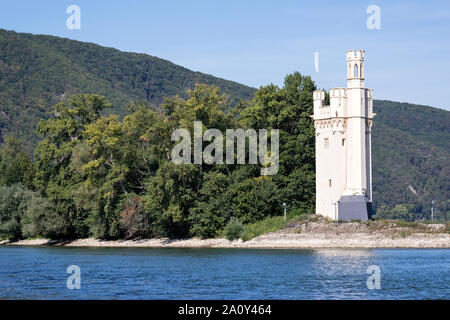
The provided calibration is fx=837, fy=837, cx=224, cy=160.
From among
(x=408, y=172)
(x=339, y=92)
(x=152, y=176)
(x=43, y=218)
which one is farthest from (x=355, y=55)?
(x=408, y=172)

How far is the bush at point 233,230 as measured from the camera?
2576 inches

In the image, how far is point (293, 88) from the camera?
242 feet

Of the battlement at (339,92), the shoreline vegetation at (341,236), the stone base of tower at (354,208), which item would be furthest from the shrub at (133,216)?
the battlement at (339,92)

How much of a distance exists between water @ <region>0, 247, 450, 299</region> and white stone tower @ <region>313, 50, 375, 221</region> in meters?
6.34

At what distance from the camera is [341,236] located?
61.4m

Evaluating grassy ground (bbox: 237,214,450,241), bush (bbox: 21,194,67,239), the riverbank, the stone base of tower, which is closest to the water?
the riverbank

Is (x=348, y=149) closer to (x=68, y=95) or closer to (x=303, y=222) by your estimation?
(x=303, y=222)

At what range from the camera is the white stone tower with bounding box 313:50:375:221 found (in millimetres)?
63188

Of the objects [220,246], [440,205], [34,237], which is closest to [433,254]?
[220,246]

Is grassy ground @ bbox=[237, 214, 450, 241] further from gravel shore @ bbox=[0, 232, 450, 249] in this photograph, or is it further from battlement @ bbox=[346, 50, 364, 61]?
battlement @ bbox=[346, 50, 364, 61]

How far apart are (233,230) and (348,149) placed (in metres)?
10.9

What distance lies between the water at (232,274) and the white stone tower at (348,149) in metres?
6.34

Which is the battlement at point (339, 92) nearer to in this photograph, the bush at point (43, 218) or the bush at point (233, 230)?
the bush at point (233, 230)
